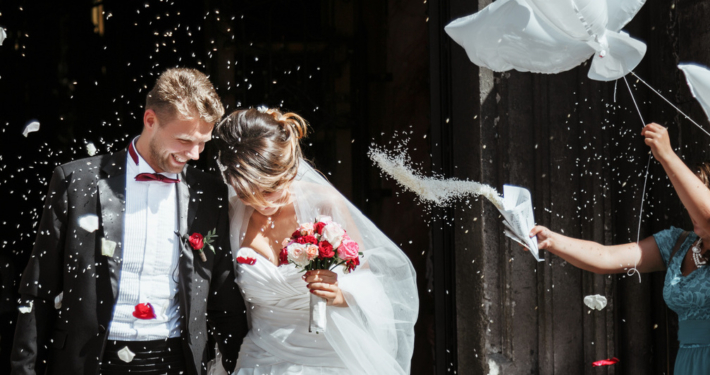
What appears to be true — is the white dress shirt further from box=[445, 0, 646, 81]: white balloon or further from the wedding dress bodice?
box=[445, 0, 646, 81]: white balloon

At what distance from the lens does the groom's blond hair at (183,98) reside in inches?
99.6

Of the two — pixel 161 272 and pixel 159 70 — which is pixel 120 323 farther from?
pixel 159 70

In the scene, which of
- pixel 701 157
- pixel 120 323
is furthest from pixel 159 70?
pixel 701 157

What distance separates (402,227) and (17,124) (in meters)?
2.76

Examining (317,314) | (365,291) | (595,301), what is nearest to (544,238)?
(595,301)

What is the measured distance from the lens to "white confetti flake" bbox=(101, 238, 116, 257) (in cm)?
→ 246

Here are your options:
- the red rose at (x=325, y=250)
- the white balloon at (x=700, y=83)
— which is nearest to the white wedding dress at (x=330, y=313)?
the red rose at (x=325, y=250)

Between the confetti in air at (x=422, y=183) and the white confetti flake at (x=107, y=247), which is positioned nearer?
the white confetti flake at (x=107, y=247)

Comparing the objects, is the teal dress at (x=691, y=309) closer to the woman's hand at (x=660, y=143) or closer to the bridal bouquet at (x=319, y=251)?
the woman's hand at (x=660, y=143)

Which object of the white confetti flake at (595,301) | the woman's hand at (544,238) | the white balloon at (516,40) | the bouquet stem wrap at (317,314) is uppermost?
the white balloon at (516,40)

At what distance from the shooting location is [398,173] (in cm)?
443

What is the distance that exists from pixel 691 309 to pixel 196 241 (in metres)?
2.15

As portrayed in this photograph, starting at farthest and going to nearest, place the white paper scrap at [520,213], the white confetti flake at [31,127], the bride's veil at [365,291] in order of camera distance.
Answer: the white confetti flake at [31,127], the white paper scrap at [520,213], the bride's veil at [365,291]

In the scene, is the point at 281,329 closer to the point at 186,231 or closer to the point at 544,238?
the point at 186,231
